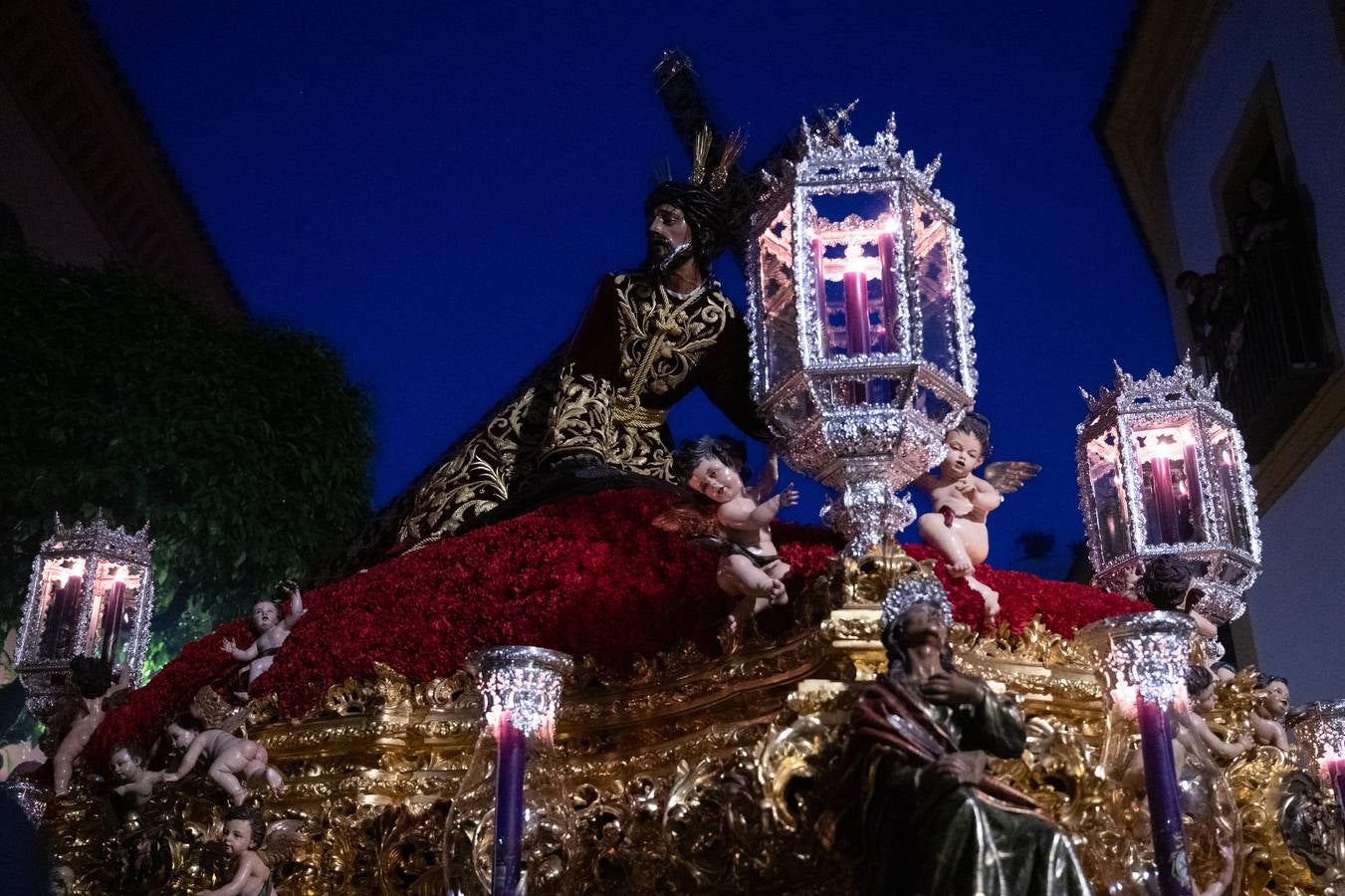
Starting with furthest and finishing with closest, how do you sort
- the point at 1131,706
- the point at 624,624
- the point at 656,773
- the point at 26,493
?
the point at 26,493 < the point at 624,624 < the point at 656,773 < the point at 1131,706

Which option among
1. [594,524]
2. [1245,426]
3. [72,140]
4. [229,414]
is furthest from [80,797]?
[72,140]

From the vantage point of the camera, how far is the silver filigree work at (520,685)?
4531mm

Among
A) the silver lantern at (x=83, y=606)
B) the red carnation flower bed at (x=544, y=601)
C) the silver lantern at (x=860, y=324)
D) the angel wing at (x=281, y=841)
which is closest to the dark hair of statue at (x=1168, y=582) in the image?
the red carnation flower bed at (x=544, y=601)

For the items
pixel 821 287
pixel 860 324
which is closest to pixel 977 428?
pixel 860 324

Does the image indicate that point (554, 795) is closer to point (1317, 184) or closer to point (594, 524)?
point (594, 524)


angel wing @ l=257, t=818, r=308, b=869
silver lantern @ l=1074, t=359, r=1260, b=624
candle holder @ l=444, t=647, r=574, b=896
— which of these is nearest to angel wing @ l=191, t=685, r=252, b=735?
angel wing @ l=257, t=818, r=308, b=869

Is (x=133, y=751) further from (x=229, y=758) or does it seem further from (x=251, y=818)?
(x=251, y=818)

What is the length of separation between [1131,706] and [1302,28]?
828 cm

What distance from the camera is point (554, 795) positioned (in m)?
4.55

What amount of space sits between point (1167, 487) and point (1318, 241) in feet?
17.4

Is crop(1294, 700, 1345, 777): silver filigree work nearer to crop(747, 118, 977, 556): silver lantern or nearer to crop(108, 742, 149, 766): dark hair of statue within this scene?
crop(747, 118, 977, 556): silver lantern

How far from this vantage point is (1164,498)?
618cm

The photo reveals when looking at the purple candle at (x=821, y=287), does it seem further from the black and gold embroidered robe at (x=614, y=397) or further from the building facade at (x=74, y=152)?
the building facade at (x=74, y=152)

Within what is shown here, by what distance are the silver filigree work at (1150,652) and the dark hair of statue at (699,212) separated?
3.15 meters
